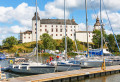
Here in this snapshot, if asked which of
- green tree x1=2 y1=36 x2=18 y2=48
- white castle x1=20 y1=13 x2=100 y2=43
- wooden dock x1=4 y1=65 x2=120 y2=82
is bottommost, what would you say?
wooden dock x1=4 y1=65 x2=120 y2=82

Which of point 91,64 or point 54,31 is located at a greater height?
point 54,31

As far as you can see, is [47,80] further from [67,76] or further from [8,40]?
[8,40]

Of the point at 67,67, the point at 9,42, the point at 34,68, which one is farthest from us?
the point at 9,42

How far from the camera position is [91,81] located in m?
23.3

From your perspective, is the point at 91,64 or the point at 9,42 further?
the point at 9,42

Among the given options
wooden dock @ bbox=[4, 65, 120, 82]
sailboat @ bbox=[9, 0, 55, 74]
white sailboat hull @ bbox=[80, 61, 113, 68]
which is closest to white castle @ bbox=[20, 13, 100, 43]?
white sailboat hull @ bbox=[80, 61, 113, 68]

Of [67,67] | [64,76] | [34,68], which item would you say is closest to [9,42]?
[34,68]

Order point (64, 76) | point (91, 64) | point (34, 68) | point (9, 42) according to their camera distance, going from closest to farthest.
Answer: point (64, 76), point (34, 68), point (91, 64), point (9, 42)

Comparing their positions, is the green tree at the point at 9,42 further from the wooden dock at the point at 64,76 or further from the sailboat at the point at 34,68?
the wooden dock at the point at 64,76

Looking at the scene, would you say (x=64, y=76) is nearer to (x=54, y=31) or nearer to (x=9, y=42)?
(x=9, y=42)

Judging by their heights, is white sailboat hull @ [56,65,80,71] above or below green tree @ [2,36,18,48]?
below

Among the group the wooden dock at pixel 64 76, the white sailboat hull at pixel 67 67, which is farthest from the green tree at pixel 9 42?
the wooden dock at pixel 64 76

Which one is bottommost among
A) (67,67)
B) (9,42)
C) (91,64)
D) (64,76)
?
(64,76)

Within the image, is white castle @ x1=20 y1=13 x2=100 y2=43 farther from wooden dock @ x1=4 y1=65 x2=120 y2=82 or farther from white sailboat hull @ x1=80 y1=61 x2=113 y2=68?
wooden dock @ x1=4 y1=65 x2=120 y2=82
